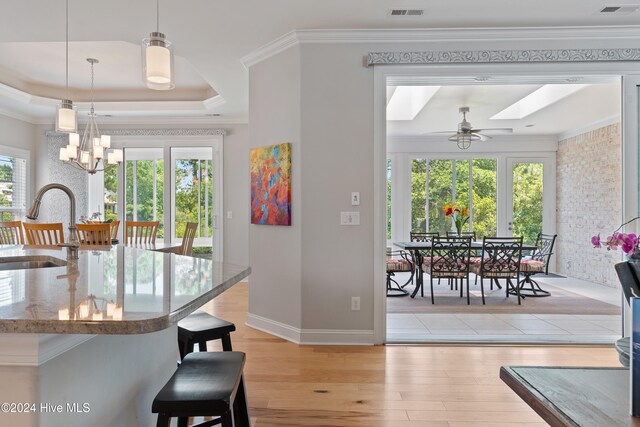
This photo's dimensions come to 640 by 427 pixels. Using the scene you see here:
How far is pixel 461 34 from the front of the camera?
10.6 feet

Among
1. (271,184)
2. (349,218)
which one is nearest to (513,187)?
(349,218)

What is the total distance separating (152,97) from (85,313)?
5483 mm

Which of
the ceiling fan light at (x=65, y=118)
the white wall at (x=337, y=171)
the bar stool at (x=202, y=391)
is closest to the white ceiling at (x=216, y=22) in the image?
the white wall at (x=337, y=171)

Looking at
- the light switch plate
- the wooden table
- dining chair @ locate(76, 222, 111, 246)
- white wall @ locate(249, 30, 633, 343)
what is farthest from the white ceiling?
the wooden table

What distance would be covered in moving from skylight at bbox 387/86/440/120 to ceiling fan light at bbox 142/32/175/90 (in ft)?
12.5

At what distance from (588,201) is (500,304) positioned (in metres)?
3.04

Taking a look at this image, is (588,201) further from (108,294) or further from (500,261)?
(108,294)

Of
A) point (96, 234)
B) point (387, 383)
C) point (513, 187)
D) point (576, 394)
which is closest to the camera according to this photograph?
point (576, 394)


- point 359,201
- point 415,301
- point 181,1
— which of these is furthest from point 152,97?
point 415,301

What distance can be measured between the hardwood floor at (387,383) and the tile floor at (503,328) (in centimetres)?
19

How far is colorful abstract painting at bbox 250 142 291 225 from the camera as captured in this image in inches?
133

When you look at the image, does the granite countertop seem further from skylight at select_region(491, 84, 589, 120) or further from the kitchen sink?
skylight at select_region(491, 84, 589, 120)

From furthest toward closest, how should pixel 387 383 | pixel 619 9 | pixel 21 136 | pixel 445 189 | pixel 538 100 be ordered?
pixel 445 189, pixel 21 136, pixel 538 100, pixel 619 9, pixel 387 383

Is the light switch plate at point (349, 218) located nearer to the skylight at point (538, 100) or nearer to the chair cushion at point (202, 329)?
the chair cushion at point (202, 329)
